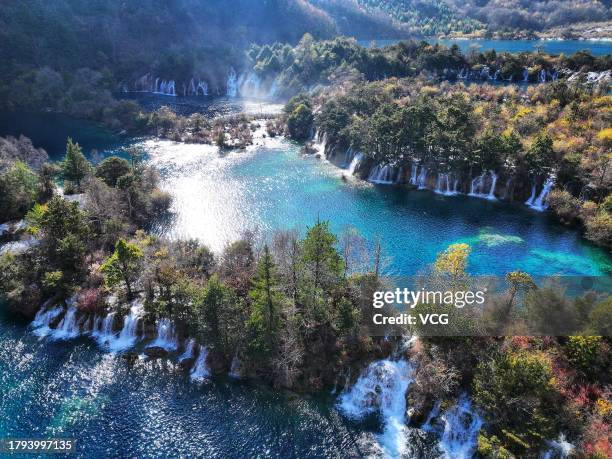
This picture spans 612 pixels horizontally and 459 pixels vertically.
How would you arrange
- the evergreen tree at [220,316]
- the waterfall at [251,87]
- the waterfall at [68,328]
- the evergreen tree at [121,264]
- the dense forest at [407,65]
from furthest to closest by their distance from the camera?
the waterfall at [251,87]
the dense forest at [407,65]
the waterfall at [68,328]
the evergreen tree at [121,264]
the evergreen tree at [220,316]

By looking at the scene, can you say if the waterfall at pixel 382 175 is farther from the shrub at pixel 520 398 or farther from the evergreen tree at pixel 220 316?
the shrub at pixel 520 398

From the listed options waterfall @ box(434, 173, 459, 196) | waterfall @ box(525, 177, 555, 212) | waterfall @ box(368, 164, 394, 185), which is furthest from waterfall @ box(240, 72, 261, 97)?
waterfall @ box(525, 177, 555, 212)

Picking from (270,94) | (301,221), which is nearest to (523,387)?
(301,221)

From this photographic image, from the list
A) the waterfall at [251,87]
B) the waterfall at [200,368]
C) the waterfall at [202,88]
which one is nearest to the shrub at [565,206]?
the waterfall at [200,368]

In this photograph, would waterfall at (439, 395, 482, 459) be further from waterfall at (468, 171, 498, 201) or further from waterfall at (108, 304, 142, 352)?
waterfall at (468, 171, 498, 201)

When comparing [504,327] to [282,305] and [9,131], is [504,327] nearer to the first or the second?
[282,305]

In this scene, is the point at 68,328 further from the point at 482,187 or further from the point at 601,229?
the point at 601,229
